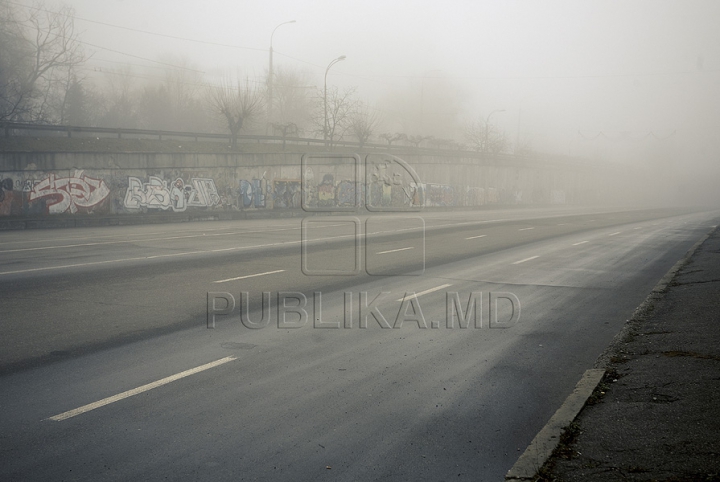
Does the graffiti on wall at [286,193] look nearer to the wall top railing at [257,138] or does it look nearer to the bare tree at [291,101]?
the wall top railing at [257,138]

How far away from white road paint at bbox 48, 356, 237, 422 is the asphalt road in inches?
1.1

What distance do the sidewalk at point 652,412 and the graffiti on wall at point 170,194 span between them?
28.8 m

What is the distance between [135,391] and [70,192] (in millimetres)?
27229

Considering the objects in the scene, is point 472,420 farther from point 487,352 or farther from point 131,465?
point 131,465

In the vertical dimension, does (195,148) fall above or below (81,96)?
below

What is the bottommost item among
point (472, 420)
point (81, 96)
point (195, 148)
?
point (472, 420)

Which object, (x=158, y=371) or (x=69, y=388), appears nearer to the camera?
(x=69, y=388)

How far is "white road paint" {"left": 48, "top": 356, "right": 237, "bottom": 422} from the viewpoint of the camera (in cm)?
511

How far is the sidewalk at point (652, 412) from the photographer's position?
4027 mm

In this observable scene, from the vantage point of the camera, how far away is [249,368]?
21.4 ft

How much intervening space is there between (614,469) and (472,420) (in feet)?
4.52

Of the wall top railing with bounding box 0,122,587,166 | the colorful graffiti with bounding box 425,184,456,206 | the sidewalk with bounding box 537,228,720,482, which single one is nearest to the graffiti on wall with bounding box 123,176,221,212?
the wall top railing with bounding box 0,122,587,166

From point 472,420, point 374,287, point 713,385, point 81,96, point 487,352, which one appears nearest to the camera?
point 472,420

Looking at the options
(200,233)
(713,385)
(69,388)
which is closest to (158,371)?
(69,388)
